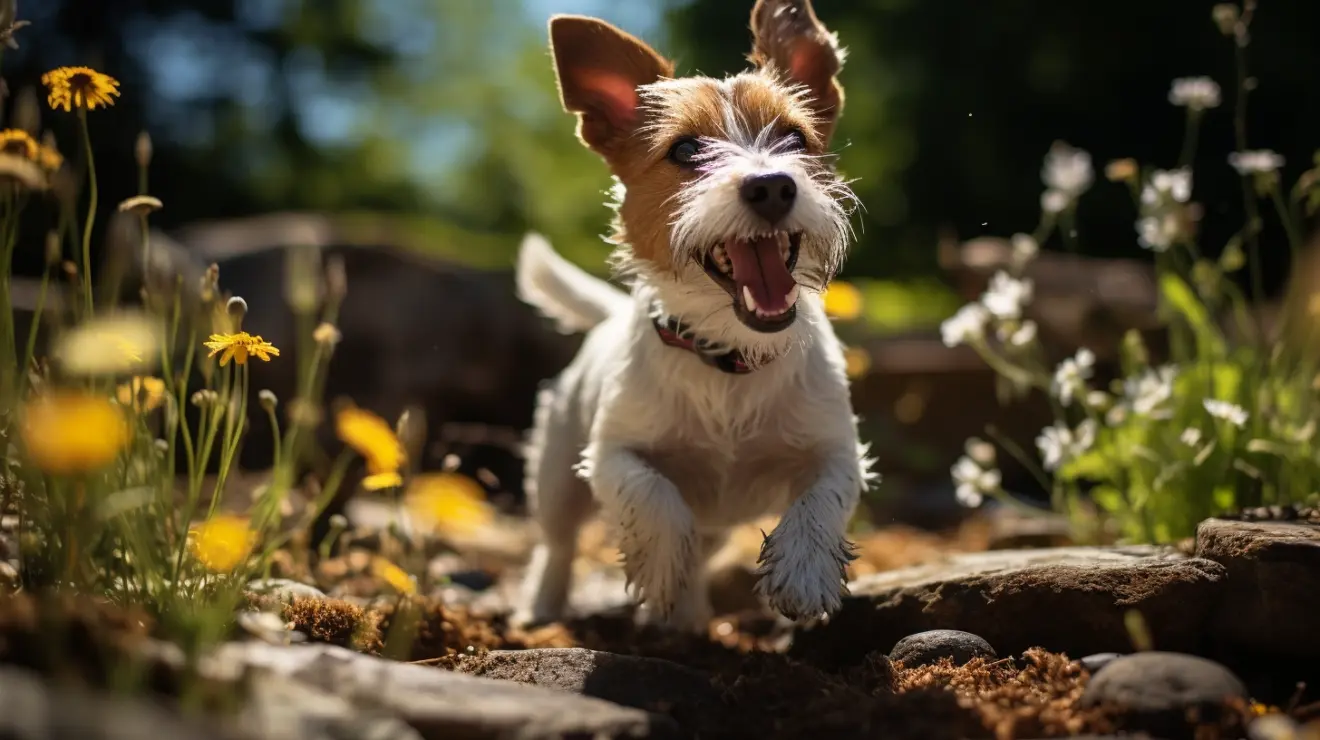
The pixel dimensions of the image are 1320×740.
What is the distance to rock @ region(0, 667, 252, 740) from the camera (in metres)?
1.55

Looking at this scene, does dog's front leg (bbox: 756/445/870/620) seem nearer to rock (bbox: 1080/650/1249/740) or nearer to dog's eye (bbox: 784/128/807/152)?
rock (bbox: 1080/650/1249/740)

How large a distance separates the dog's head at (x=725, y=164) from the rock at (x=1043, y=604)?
2.82 feet

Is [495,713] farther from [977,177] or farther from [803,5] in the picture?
[977,177]

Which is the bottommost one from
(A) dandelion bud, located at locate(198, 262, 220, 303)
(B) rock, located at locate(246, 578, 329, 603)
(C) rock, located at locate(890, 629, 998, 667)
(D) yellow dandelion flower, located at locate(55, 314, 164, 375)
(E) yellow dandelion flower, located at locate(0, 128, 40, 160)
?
(B) rock, located at locate(246, 578, 329, 603)

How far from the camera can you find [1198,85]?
4250mm

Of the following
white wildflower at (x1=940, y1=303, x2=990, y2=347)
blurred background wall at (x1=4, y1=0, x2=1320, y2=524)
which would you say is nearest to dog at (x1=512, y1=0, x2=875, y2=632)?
white wildflower at (x1=940, y1=303, x2=990, y2=347)

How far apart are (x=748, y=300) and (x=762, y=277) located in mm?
91

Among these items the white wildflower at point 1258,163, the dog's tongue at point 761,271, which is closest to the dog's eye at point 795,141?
the dog's tongue at point 761,271

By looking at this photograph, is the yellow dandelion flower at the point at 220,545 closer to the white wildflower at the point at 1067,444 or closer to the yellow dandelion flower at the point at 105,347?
the yellow dandelion flower at the point at 105,347

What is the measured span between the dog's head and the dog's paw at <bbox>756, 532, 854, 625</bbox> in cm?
60

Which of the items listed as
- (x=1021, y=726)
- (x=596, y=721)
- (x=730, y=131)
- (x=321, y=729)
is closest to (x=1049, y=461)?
(x=730, y=131)

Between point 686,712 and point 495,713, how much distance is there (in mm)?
542

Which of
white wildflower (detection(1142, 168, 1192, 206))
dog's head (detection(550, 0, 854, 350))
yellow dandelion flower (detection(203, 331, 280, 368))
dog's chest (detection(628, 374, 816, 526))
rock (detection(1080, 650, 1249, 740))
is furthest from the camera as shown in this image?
white wildflower (detection(1142, 168, 1192, 206))

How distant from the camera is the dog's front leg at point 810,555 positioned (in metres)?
3.00
